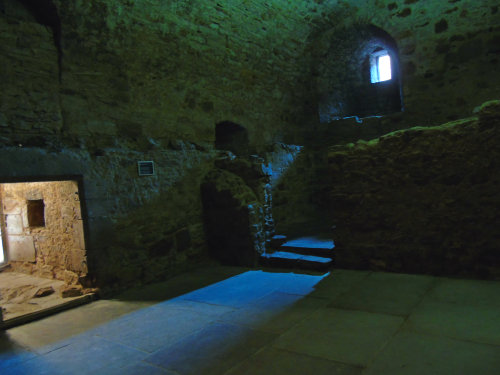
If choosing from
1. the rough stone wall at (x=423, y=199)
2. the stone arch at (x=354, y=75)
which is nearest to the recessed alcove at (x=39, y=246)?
the rough stone wall at (x=423, y=199)

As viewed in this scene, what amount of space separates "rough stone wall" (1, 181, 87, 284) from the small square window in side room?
0.18ft

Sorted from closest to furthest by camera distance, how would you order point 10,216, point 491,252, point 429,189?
point 491,252
point 429,189
point 10,216

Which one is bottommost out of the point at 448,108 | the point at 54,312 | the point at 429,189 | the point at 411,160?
the point at 54,312

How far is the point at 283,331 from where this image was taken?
2.77 meters

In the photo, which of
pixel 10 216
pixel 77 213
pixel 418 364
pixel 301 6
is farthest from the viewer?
pixel 301 6

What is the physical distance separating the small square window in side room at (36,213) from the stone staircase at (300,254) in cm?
308

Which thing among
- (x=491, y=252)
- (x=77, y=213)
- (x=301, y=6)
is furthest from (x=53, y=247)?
(x=301, y=6)

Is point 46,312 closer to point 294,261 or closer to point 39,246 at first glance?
point 39,246

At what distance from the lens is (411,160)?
3.90 m

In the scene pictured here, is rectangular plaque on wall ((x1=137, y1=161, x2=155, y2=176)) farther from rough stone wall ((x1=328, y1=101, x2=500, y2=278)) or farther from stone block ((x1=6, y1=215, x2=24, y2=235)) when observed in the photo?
rough stone wall ((x1=328, y1=101, x2=500, y2=278))

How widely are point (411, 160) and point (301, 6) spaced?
18.4 ft

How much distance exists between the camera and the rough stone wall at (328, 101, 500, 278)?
3523 mm

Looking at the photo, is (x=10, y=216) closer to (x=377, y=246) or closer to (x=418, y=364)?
(x=377, y=246)

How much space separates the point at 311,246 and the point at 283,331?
→ 2.30m
